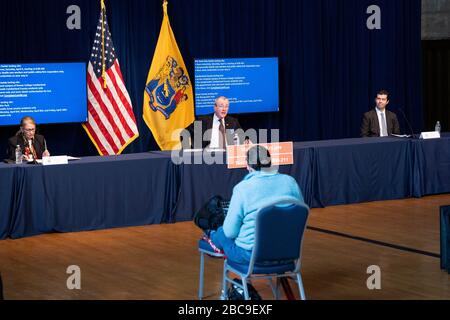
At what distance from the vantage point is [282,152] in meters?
10.5

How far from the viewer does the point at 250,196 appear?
6062 millimetres

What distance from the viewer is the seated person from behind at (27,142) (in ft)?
32.4

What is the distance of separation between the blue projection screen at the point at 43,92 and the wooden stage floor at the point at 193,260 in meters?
2.40

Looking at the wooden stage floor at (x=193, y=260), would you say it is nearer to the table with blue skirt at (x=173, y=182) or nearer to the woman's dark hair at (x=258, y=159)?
the table with blue skirt at (x=173, y=182)

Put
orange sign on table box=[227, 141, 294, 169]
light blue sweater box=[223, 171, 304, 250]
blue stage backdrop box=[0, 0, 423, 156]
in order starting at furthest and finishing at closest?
1. blue stage backdrop box=[0, 0, 423, 156]
2. orange sign on table box=[227, 141, 294, 169]
3. light blue sweater box=[223, 171, 304, 250]

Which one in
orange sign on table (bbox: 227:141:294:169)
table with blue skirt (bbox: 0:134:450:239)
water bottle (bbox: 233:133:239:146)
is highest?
water bottle (bbox: 233:133:239:146)

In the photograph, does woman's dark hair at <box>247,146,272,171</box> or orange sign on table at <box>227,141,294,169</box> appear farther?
orange sign on table at <box>227,141,294,169</box>

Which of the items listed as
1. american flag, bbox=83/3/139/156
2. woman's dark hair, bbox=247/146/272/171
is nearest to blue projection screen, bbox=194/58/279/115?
american flag, bbox=83/3/139/156

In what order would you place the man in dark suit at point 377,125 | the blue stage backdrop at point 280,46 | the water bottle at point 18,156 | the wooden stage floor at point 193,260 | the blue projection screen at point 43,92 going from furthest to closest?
the man in dark suit at point 377,125 < the blue stage backdrop at point 280,46 < the blue projection screen at point 43,92 < the water bottle at point 18,156 < the wooden stage floor at point 193,260

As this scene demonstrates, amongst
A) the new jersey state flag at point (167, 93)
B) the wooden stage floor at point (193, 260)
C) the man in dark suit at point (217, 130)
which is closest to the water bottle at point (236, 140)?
the man in dark suit at point (217, 130)

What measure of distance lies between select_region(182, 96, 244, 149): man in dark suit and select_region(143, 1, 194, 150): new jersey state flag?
1.52 meters

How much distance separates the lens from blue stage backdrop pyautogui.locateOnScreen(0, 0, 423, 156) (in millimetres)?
11852

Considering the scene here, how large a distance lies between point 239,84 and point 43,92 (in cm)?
293

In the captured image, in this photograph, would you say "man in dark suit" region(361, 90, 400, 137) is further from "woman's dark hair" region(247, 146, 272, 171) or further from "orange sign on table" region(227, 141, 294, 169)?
"woman's dark hair" region(247, 146, 272, 171)
